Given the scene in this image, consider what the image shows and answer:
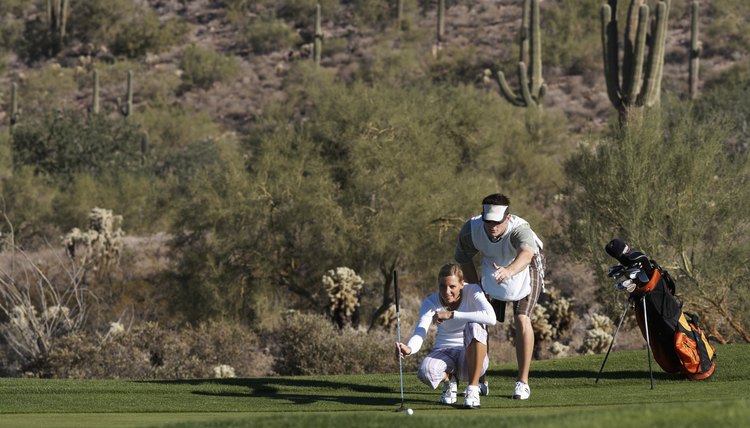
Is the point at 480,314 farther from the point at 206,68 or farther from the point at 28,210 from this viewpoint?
A: the point at 206,68

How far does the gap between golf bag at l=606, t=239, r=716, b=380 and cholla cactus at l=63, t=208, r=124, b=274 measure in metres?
22.1

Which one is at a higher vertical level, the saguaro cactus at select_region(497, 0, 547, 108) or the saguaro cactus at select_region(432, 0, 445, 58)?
the saguaro cactus at select_region(497, 0, 547, 108)

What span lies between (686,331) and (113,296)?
74.1 feet

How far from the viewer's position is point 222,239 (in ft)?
88.6

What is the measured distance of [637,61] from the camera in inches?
1059

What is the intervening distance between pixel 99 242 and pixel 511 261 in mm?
22973

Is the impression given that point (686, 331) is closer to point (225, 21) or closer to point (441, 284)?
point (441, 284)

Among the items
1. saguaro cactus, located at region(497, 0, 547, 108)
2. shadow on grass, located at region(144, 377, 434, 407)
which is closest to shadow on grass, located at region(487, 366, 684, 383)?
shadow on grass, located at region(144, 377, 434, 407)

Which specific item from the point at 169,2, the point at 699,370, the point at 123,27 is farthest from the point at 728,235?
the point at 169,2

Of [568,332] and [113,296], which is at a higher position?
[568,332]

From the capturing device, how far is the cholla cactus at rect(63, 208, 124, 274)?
1236 inches

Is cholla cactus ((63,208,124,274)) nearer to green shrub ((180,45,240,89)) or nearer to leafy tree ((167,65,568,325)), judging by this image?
leafy tree ((167,65,568,325))

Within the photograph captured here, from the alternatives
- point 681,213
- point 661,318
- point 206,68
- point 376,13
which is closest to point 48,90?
point 206,68

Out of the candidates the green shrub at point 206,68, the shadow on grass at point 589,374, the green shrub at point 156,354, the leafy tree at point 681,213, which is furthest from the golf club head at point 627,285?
the green shrub at point 206,68
